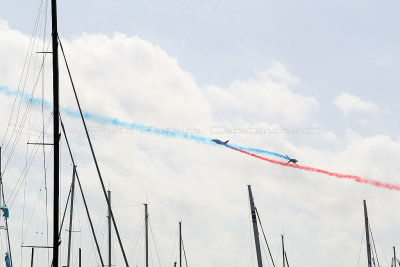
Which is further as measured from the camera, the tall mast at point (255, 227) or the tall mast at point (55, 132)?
the tall mast at point (255, 227)

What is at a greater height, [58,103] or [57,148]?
[58,103]

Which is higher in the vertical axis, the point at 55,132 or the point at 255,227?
the point at 55,132

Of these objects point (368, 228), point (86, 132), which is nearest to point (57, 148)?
point (86, 132)

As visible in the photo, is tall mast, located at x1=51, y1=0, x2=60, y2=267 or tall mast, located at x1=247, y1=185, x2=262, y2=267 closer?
tall mast, located at x1=51, y1=0, x2=60, y2=267

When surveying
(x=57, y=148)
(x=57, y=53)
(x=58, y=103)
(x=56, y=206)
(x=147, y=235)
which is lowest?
(x=147, y=235)

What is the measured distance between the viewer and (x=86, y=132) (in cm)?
3247

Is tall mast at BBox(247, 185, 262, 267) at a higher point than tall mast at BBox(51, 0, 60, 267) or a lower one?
lower

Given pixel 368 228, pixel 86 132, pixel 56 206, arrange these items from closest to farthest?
pixel 56 206
pixel 86 132
pixel 368 228

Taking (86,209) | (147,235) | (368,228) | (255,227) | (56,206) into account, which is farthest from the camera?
(147,235)

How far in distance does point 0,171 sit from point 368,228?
37.1 m

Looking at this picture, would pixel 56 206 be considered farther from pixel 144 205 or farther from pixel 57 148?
pixel 144 205

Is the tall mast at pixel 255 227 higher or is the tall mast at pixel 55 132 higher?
the tall mast at pixel 55 132

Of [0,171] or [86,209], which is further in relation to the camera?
[0,171]

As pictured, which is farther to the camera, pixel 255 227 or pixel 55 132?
pixel 255 227
